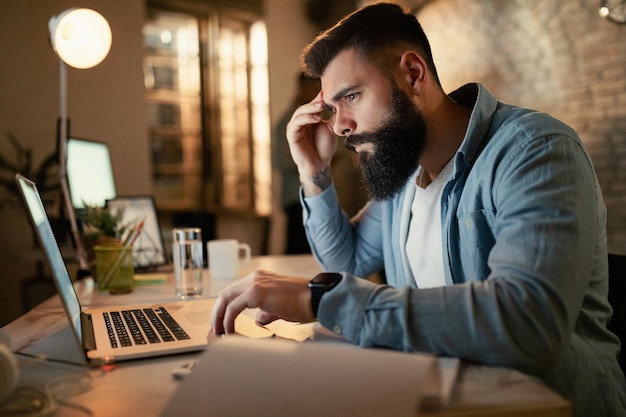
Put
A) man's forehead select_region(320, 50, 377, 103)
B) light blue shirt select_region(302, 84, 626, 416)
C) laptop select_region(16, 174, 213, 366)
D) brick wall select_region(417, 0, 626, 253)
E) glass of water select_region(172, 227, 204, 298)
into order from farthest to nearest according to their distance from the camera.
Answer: brick wall select_region(417, 0, 626, 253) → glass of water select_region(172, 227, 204, 298) → man's forehead select_region(320, 50, 377, 103) → laptop select_region(16, 174, 213, 366) → light blue shirt select_region(302, 84, 626, 416)

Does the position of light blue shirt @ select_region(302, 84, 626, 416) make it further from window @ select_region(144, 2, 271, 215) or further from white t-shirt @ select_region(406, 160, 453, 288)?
window @ select_region(144, 2, 271, 215)

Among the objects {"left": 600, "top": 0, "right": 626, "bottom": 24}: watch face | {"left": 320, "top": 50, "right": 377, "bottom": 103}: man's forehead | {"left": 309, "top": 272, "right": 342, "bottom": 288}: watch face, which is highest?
{"left": 600, "top": 0, "right": 626, "bottom": 24}: watch face

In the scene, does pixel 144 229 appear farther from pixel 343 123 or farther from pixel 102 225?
pixel 343 123

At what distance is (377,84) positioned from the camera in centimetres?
121

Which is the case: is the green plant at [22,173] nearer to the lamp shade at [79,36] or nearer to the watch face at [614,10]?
the lamp shade at [79,36]

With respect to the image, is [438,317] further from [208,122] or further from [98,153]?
[208,122]

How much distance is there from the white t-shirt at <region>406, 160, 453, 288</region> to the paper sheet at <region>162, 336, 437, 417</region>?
696 mm

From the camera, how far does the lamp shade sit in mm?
1792

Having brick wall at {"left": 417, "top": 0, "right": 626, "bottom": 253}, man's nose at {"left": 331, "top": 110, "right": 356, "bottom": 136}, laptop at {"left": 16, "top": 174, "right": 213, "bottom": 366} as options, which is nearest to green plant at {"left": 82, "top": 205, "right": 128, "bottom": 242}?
laptop at {"left": 16, "top": 174, "right": 213, "bottom": 366}

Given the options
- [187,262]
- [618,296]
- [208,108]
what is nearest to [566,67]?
[618,296]

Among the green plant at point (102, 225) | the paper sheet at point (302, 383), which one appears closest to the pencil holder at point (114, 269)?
the green plant at point (102, 225)

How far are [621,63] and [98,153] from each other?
6.76 feet

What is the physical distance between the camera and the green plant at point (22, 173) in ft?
9.16

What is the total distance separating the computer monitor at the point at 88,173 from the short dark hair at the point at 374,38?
0.94 metres
